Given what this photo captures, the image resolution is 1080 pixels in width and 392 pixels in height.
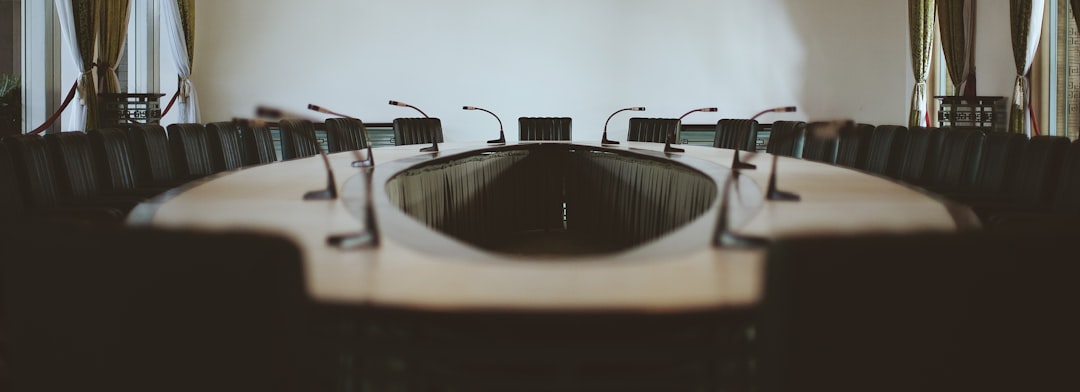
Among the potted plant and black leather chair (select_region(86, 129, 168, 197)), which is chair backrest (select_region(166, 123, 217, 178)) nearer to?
black leather chair (select_region(86, 129, 168, 197))

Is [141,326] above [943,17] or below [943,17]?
below

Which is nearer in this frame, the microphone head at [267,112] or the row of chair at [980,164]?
the microphone head at [267,112]

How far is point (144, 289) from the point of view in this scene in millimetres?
786

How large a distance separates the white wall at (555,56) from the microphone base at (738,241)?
5976 mm

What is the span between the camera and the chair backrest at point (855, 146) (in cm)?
385

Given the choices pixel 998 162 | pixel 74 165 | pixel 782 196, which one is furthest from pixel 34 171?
pixel 998 162

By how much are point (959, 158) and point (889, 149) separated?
56 centimetres

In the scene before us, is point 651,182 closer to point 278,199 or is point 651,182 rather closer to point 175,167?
point 278,199

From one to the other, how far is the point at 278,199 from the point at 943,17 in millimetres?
6290

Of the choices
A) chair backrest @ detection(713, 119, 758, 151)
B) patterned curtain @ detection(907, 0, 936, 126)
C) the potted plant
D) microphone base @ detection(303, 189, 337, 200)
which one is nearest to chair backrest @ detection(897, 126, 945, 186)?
chair backrest @ detection(713, 119, 758, 151)

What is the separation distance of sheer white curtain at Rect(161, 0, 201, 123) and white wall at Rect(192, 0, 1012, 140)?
0.30 metres

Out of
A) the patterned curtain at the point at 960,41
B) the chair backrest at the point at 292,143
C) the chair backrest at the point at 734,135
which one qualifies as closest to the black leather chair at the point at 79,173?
the chair backrest at the point at 292,143

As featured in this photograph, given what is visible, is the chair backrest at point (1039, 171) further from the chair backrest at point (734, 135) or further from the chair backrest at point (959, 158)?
the chair backrest at point (734, 135)

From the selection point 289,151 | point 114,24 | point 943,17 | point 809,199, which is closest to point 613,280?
point 809,199
